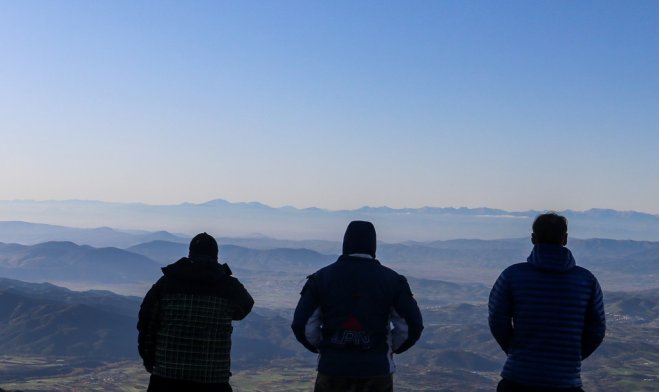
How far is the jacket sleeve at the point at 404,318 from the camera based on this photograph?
36.2ft

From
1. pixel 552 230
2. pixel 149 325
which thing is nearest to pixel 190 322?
pixel 149 325

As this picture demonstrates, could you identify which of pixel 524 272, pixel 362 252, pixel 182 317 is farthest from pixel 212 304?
pixel 524 272

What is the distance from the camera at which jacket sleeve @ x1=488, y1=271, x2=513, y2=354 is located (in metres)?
10.2

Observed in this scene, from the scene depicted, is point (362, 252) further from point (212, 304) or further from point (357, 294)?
point (212, 304)

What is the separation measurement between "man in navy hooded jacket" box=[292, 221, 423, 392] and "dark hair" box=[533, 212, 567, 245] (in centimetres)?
223

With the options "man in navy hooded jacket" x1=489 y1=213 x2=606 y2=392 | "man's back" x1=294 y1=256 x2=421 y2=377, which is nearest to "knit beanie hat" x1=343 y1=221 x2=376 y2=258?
"man's back" x1=294 y1=256 x2=421 y2=377

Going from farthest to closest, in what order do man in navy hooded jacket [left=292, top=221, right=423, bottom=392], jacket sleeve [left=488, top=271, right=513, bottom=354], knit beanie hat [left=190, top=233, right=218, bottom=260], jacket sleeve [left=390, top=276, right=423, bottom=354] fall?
knit beanie hat [left=190, top=233, right=218, bottom=260], jacket sleeve [left=390, top=276, right=423, bottom=354], man in navy hooded jacket [left=292, top=221, right=423, bottom=392], jacket sleeve [left=488, top=271, right=513, bottom=354]

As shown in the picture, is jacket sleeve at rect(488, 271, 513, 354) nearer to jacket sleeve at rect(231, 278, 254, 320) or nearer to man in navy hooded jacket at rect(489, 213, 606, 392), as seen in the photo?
man in navy hooded jacket at rect(489, 213, 606, 392)

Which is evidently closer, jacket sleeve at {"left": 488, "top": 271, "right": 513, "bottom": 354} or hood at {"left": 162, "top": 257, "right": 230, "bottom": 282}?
jacket sleeve at {"left": 488, "top": 271, "right": 513, "bottom": 354}

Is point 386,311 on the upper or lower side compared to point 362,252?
lower

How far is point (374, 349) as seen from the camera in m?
10.9

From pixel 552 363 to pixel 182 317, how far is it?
19.0ft

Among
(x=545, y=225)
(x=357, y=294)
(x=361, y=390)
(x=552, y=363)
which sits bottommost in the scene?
(x=361, y=390)

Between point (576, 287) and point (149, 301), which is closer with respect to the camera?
point (576, 287)
